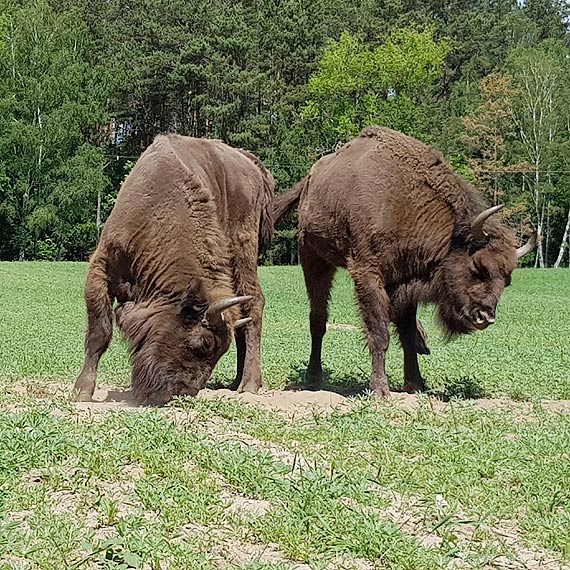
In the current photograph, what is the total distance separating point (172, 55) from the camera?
47906 mm

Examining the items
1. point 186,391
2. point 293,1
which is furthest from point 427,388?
point 293,1

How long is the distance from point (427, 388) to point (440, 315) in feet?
3.17

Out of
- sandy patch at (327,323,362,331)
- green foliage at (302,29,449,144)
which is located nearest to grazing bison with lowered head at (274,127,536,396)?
sandy patch at (327,323,362,331)

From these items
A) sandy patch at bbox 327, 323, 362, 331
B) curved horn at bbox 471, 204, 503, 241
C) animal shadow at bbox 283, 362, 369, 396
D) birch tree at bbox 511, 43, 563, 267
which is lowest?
sandy patch at bbox 327, 323, 362, 331

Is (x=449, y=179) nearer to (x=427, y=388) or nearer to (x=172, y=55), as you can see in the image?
(x=427, y=388)

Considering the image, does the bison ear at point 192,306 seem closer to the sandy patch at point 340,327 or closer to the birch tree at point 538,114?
the sandy patch at point 340,327

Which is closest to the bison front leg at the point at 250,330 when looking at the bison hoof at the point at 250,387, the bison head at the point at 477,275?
the bison hoof at the point at 250,387

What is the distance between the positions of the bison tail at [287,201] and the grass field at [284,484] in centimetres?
280

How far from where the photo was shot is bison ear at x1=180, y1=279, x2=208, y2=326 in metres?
7.17

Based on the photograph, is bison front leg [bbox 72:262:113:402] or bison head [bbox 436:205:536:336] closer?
bison front leg [bbox 72:262:113:402]

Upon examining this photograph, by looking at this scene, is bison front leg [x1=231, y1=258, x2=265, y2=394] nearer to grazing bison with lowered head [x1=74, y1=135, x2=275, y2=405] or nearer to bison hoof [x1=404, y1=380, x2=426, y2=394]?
grazing bison with lowered head [x1=74, y1=135, x2=275, y2=405]

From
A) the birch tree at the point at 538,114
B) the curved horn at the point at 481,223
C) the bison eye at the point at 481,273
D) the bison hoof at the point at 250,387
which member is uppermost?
the birch tree at the point at 538,114

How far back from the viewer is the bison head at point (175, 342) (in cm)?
707

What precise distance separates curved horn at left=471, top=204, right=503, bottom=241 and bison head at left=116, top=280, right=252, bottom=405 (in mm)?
2609
